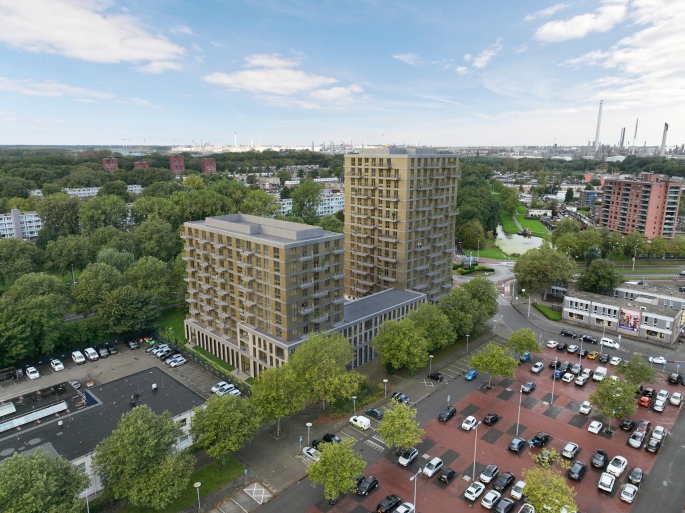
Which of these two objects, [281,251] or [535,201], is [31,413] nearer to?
[281,251]

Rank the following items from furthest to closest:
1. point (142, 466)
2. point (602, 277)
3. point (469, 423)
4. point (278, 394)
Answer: point (602, 277) → point (469, 423) → point (278, 394) → point (142, 466)

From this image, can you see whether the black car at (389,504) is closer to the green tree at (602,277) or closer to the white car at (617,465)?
the white car at (617,465)

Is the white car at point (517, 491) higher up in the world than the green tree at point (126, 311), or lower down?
lower down

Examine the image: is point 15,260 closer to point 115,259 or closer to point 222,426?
point 115,259

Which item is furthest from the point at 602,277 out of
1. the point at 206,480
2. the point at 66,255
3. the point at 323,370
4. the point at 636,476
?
the point at 66,255

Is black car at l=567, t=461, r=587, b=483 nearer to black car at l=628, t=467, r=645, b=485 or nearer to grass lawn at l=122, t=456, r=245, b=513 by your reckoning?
black car at l=628, t=467, r=645, b=485

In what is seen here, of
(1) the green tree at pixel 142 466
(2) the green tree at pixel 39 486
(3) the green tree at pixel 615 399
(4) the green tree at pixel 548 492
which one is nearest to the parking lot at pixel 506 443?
(3) the green tree at pixel 615 399

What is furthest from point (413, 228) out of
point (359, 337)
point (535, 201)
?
point (535, 201)

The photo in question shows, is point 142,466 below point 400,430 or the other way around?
the other way around
